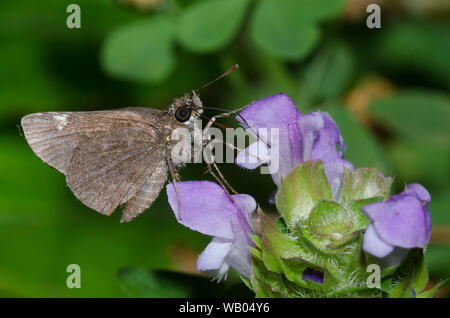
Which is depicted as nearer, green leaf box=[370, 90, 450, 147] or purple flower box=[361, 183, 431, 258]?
purple flower box=[361, 183, 431, 258]

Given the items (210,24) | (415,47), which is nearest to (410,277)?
(210,24)

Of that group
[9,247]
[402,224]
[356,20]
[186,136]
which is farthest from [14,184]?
[402,224]

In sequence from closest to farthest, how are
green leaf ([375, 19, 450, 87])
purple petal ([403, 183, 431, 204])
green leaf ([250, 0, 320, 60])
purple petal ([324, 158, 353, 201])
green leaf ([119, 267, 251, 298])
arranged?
purple petal ([403, 183, 431, 204]) → purple petal ([324, 158, 353, 201]) → green leaf ([119, 267, 251, 298]) → green leaf ([250, 0, 320, 60]) → green leaf ([375, 19, 450, 87])

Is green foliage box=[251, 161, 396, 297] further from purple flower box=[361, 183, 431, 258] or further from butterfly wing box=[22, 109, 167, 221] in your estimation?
butterfly wing box=[22, 109, 167, 221]

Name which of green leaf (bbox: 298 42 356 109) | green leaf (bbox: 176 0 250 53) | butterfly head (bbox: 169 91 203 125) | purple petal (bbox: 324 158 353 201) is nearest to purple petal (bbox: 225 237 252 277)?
purple petal (bbox: 324 158 353 201)

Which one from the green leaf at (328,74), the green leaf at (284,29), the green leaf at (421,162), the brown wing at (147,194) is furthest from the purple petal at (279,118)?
the green leaf at (421,162)

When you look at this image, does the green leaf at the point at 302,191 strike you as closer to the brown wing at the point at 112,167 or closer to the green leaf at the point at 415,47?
the brown wing at the point at 112,167

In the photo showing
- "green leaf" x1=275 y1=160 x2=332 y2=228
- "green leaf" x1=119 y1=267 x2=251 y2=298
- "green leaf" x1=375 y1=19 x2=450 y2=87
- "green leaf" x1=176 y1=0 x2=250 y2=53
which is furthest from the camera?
"green leaf" x1=375 y1=19 x2=450 y2=87
